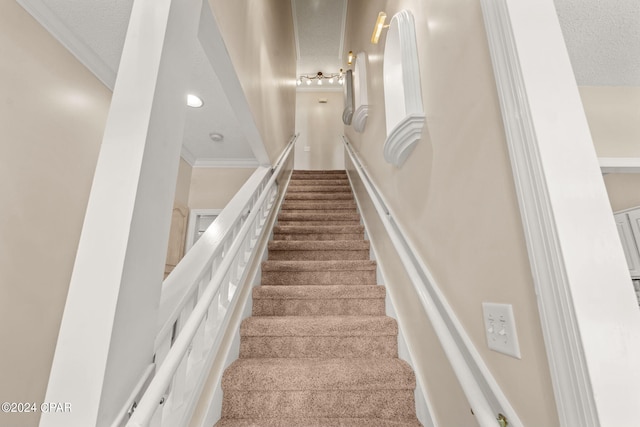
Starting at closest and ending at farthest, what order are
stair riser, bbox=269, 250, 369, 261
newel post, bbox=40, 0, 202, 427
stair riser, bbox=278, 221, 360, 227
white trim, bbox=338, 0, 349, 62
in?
1. newel post, bbox=40, 0, 202, 427
2. stair riser, bbox=269, 250, 369, 261
3. stair riser, bbox=278, 221, 360, 227
4. white trim, bbox=338, 0, 349, 62

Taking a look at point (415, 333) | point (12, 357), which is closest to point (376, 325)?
point (415, 333)

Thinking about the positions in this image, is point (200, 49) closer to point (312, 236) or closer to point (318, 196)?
point (312, 236)

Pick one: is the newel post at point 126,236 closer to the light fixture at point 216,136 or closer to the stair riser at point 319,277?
the stair riser at point 319,277

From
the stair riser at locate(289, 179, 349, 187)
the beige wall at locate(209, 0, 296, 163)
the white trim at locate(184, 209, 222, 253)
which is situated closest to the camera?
the beige wall at locate(209, 0, 296, 163)

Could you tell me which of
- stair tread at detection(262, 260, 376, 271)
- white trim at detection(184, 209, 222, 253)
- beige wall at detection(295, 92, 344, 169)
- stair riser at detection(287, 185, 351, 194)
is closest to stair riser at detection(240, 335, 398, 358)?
stair tread at detection(262, 260, 376, 271)

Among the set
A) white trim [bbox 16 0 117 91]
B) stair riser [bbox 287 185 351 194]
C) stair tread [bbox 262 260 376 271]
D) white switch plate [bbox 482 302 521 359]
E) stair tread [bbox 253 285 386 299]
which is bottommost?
white switch plate [bbox 482 302 521 359]

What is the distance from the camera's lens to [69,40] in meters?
1.88

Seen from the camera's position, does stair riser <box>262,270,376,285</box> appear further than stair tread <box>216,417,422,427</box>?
Yes

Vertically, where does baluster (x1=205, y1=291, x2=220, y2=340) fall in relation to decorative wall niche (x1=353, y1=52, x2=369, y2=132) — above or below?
below

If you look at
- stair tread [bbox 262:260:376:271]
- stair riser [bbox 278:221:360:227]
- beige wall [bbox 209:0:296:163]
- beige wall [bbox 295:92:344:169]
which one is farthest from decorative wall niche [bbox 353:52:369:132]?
beige wall [bbox 295:92:344:169]

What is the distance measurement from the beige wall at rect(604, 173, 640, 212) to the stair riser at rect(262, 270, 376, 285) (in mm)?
2009

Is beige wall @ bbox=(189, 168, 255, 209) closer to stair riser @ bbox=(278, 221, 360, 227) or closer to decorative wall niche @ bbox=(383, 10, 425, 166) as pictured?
stair riser @ bbox=(278, 221, 360, 227)

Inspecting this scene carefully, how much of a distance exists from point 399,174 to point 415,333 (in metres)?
0.90

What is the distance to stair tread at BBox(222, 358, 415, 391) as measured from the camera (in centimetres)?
135
